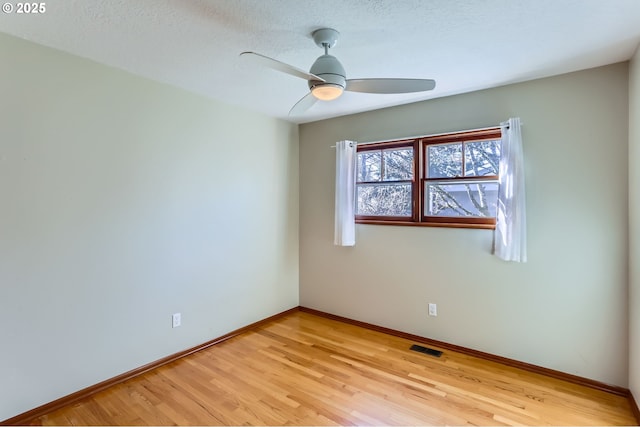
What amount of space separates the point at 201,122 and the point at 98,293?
166cm

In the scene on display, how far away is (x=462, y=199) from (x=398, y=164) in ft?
2.44

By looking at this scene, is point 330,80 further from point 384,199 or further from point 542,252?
point 542,252

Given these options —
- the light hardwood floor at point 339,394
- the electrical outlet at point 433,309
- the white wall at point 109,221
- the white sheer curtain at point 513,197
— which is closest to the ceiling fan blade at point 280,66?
the white wall at point 109,221

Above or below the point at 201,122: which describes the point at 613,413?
below

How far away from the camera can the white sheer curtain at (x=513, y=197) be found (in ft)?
8.34

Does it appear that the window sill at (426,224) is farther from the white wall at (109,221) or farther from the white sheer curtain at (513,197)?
the white wall at (109,221)

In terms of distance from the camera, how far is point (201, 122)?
2.99 metres

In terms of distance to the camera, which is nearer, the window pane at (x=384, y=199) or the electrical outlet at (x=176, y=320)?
the electrical outlet at (x=176, y=320)

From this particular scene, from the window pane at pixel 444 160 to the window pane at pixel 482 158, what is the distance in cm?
7

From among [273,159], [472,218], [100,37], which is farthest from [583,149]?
[100,37]

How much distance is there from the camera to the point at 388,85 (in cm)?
195

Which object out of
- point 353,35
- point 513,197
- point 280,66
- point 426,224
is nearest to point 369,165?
point 426,224

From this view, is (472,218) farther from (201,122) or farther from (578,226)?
(201,122)

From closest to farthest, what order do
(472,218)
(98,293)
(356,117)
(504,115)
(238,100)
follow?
1. (98,293)
2. (504,115)
3. (472,218)
4. (238,100)
5. (356,117)
